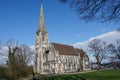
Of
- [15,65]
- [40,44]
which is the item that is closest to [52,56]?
[40,44]

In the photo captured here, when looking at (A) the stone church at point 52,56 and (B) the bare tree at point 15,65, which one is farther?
(A) the stone church at point 52,56

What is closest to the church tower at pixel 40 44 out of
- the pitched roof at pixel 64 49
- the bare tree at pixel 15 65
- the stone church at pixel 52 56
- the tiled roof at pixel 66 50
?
the stone church at pixel 52 56

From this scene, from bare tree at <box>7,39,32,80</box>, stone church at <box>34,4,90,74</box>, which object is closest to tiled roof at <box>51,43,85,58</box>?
stone church at <box>34,4,90,74</box>

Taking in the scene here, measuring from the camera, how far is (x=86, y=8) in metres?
9.83

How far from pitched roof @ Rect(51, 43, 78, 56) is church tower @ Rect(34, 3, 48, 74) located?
5.73m

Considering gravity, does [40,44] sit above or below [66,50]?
above

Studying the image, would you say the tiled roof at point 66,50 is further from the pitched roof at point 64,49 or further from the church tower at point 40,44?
the church tower at point 40,44

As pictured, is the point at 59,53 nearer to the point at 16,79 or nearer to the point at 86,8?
the point at 16,79

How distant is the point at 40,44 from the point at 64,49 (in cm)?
1058

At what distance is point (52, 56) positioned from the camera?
82438 mm

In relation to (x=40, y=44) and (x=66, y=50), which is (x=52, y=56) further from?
(x=66, y=50)

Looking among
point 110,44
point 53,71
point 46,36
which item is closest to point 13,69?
point 53,71

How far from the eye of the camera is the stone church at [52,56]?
Answer: 80.7m

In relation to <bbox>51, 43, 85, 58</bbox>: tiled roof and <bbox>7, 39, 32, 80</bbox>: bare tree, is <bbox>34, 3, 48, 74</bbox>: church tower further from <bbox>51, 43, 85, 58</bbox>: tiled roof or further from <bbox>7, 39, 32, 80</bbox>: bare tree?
<bbox>7, 39, 32, 80</bbox>: bare tree
